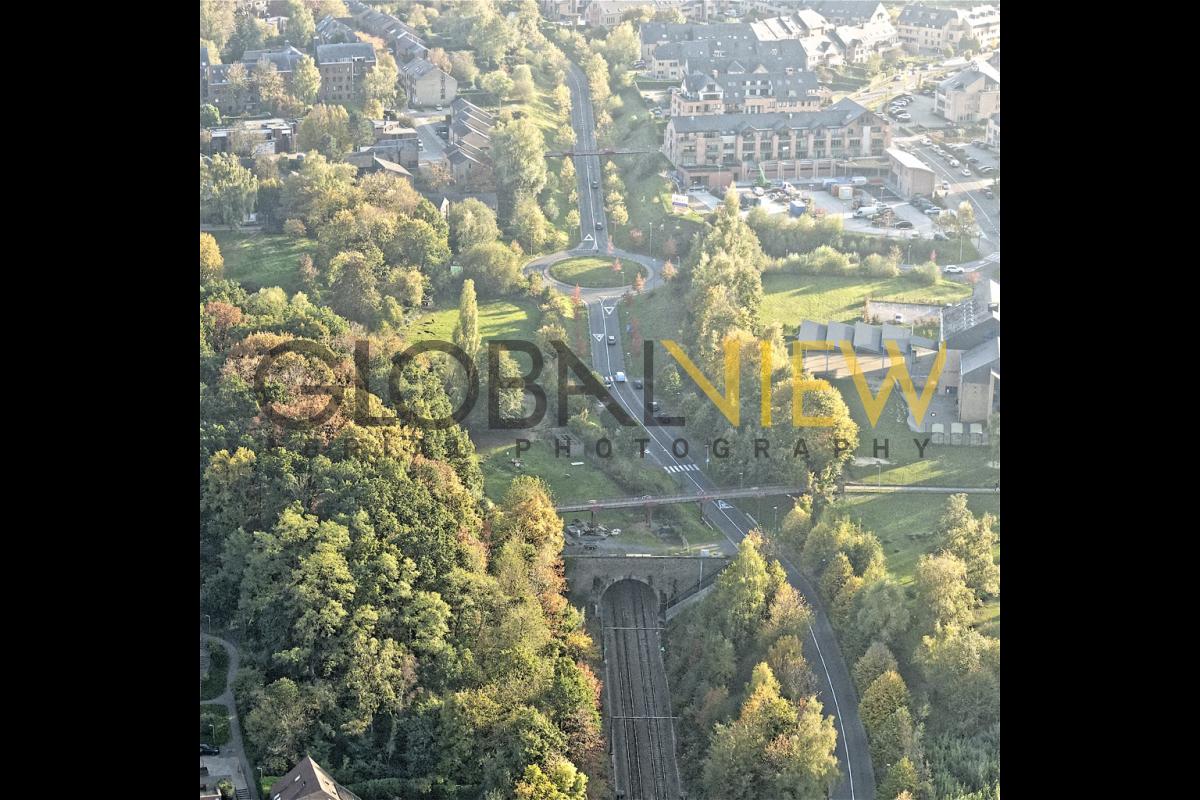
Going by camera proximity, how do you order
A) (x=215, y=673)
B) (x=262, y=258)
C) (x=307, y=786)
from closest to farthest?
(x=307, y=786) → (x=215, y=673) → (x=262, y=258)

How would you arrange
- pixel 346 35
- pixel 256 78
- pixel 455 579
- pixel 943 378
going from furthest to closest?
pixel 346 35 → pixel 256 78 → pixel 943 378 → pixel 455 579

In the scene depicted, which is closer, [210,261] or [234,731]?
[234,731]

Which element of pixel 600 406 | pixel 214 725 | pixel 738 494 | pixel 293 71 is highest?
pixel 293 71

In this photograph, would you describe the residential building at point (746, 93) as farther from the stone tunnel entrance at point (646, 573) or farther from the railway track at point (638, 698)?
the railway track at point (638, 698)

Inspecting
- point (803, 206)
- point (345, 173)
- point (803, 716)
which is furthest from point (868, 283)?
point (803, 716)

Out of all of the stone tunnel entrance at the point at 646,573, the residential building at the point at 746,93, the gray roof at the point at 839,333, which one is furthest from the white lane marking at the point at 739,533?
the residential building at the point at 746,93

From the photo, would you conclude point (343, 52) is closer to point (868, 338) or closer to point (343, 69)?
point (343, 69)

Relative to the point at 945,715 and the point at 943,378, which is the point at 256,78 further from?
the point at 945,715

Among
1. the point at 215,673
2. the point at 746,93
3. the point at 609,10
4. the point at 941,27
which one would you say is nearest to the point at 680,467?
the point at 215,673
